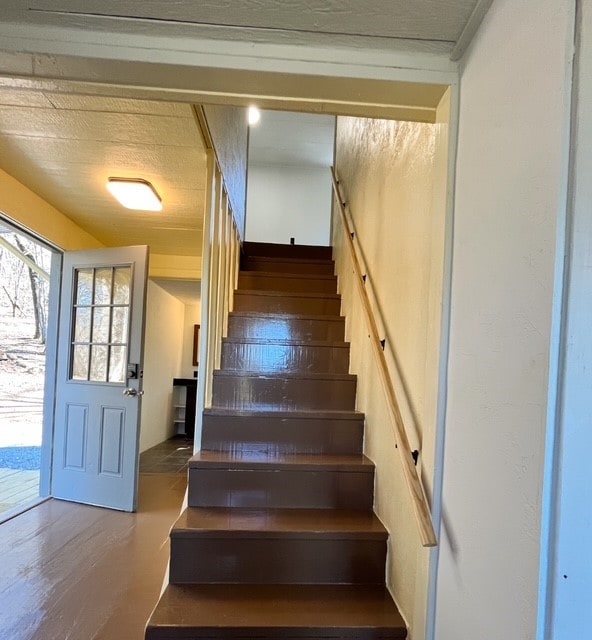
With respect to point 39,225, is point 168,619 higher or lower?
lower

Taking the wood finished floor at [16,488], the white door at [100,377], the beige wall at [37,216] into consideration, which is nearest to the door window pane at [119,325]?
the white door at [100,377]

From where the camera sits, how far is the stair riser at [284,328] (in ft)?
9.95

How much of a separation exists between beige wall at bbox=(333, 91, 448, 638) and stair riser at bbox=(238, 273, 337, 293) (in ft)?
3.64

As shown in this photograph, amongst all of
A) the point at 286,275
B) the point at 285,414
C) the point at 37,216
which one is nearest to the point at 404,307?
the point at 285,414

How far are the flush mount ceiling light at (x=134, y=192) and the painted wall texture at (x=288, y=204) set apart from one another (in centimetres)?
330

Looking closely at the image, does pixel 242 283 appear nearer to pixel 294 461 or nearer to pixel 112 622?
pixel 294 461

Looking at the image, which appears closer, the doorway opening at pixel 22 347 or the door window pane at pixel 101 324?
the door window pane at pixel 101 324

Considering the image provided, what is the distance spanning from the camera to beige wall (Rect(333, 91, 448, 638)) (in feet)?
4.24

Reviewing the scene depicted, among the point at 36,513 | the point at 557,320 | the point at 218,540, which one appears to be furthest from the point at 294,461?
the point at 36,513

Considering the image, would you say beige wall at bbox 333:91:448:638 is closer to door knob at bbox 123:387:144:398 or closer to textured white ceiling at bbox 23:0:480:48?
textured white ceiling at bbox 23:0:480:48

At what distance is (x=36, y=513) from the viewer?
3107 millimetres

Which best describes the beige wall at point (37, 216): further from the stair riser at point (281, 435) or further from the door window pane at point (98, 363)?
the stair riser at point (281, 435)

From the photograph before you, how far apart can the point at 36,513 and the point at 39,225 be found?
2.08 metres

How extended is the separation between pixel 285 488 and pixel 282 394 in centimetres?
64
